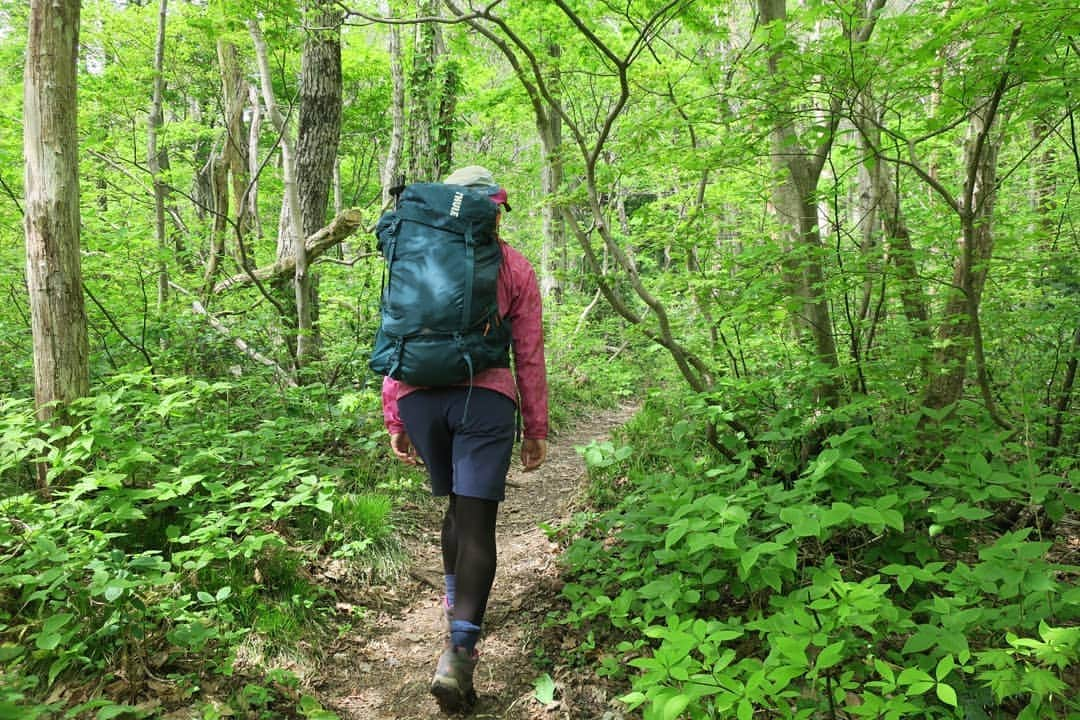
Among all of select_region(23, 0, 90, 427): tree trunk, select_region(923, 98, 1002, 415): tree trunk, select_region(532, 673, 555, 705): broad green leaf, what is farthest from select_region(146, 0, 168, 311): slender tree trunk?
select_region(923, 98, 1002, 415): tree trunk

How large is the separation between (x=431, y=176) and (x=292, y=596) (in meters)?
5.42

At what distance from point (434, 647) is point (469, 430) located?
4.58 feet

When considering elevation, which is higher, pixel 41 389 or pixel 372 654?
pixel 41 389

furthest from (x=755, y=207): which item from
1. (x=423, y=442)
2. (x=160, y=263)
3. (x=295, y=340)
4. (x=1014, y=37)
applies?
(x=160, y=263)

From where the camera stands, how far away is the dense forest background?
2.13m

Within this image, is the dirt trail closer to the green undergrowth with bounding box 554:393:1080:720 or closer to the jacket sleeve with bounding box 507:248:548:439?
the green undergrowth with bounding box 554:393:1080:720

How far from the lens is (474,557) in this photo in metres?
2.39

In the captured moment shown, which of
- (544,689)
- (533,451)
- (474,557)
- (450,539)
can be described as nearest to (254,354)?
(450,539)

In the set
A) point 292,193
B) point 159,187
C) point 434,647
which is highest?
point 159,187

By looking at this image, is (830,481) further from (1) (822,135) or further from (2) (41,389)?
(2) (41,389)

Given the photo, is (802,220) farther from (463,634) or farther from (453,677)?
(453,677)

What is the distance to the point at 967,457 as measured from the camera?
2785 mm

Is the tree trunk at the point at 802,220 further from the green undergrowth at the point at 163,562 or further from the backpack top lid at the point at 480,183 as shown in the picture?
the green undergrowth at the point at 163,562

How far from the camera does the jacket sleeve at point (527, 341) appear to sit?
2551 millimetres
